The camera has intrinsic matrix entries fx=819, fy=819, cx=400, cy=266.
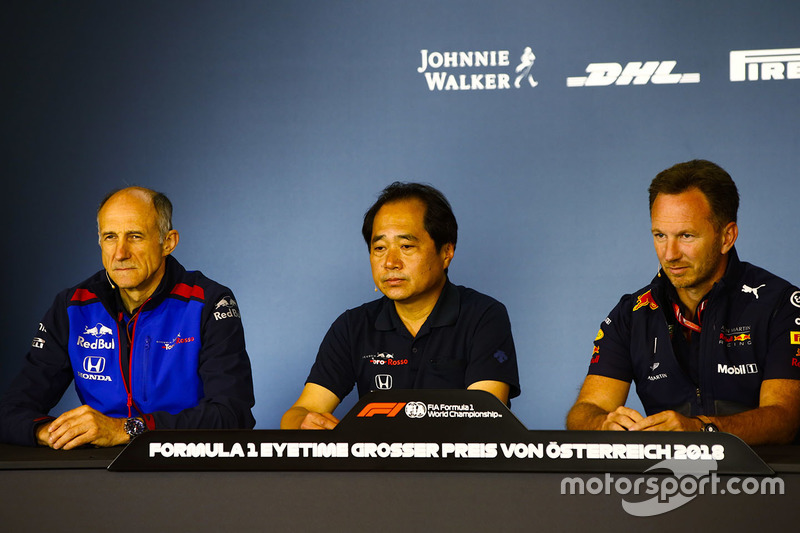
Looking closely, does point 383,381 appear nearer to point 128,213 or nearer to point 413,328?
point 413,328

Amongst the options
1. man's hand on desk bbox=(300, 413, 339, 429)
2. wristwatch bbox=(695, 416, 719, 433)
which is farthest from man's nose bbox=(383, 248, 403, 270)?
wristwatch bbox=(695, 416, 719, 433)

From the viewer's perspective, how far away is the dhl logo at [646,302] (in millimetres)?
2092

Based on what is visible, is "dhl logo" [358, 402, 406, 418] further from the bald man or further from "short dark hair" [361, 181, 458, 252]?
"short dark hair" [361, 181, 458, 252]

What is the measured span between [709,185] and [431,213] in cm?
74

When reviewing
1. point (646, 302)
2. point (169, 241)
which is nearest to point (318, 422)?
A: point (169, 241)

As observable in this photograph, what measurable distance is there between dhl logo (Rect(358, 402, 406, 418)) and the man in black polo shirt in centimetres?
91

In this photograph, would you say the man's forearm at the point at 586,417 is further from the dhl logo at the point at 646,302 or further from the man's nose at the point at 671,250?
the man's nose at the point at 671,250

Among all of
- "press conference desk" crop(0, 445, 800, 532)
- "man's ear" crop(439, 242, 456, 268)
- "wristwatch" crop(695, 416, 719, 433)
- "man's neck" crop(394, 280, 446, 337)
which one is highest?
"man's ear" crop(439, 242, 456, 268)

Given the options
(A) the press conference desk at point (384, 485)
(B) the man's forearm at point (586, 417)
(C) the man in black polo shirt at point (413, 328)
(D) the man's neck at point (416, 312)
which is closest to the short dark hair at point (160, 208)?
(C) the man in black polo shirt at point (413, 328)

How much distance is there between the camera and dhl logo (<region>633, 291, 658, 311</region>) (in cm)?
209

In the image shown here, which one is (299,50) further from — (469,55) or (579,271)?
(579,271)

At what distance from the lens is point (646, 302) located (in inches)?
83.2

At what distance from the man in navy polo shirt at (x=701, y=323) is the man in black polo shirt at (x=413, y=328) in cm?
32

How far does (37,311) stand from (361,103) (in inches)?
61.4
